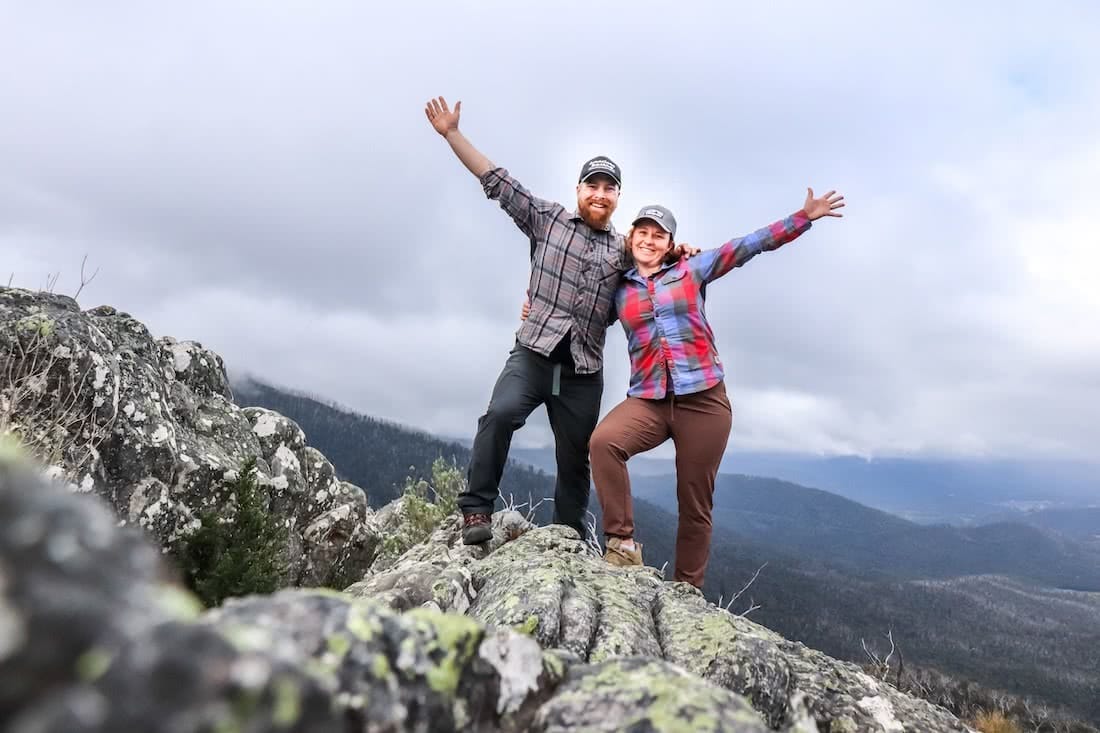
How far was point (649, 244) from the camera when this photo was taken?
8883 millimetres

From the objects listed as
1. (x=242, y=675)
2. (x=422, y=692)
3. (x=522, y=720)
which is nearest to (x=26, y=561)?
(x=242, y=675)

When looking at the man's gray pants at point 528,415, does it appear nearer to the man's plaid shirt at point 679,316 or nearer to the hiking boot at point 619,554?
the man's plaid shirt at point 679,316

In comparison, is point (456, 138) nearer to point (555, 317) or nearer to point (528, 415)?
point (555, 317)

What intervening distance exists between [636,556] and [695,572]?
80 cm

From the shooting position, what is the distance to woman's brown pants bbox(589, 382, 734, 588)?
8.25 meters

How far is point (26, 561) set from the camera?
147cm

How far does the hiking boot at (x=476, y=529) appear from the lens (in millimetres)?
8562

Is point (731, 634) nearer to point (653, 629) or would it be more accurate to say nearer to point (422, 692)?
point (653, 629)

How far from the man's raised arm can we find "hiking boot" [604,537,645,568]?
545 centimetres

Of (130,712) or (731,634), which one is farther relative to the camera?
(731,634)

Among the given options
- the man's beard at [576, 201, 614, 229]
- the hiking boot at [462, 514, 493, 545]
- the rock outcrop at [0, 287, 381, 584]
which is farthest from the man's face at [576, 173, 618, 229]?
the rock outcrop at [0, 287, 381, 584]

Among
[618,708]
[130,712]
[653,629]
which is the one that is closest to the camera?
[130,712]

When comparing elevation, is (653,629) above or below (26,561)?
below

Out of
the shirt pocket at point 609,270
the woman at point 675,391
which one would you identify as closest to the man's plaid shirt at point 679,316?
the woman at point 675,391
